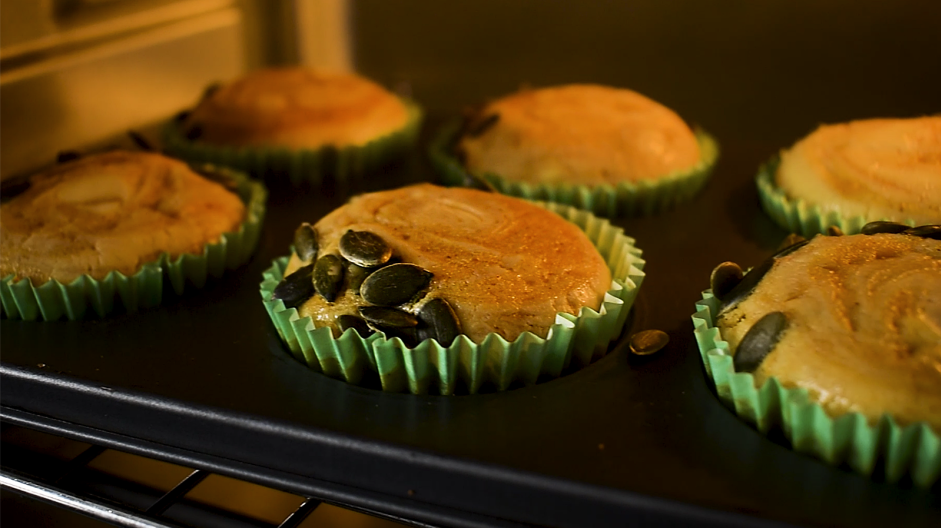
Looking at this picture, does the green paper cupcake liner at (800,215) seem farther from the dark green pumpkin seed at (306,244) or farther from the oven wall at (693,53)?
the dark green pumpkin seed at (306,244)

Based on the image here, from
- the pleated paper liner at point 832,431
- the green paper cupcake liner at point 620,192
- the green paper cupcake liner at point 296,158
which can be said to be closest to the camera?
the pleated paper liner at point 832,431

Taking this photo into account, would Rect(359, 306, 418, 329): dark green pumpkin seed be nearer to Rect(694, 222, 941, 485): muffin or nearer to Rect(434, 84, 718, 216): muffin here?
Rect(694, 222, 941, 485): muffin

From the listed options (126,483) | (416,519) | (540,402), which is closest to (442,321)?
(540,402)

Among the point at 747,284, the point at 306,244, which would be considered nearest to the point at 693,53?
the point at 747,284

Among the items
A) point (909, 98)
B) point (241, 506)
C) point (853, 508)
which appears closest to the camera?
point (853, 508)

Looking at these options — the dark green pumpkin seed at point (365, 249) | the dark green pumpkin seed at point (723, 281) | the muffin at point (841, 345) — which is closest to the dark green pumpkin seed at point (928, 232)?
the muffin at point (841, 345)

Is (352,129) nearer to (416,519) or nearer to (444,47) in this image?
(444,47)

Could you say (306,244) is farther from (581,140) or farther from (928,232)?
(928,232)
